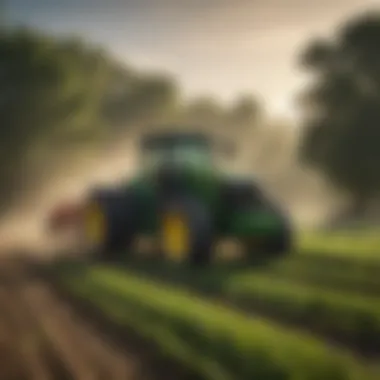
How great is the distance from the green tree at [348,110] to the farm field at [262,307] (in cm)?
8

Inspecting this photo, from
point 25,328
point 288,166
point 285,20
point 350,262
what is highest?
point 285,20

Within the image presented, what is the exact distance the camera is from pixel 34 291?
82cm

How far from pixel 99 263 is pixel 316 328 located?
0.98ft

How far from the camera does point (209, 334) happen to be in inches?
29.5

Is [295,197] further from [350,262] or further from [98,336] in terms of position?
[98,336]

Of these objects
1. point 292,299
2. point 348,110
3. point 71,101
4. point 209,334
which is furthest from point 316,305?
point 71,101

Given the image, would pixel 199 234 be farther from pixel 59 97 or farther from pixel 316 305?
pixel 59 97

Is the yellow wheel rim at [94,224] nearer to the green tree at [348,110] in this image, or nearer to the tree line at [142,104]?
the tree line at [142,104]

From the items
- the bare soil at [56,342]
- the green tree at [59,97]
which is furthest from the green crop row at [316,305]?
the green tree at [59,97]

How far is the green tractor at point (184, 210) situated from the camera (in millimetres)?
806

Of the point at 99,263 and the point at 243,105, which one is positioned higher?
→ the point at 243,105

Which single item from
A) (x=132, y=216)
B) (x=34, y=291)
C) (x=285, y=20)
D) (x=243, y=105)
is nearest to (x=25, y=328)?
(x=34, y=291)

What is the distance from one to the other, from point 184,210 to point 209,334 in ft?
0.53

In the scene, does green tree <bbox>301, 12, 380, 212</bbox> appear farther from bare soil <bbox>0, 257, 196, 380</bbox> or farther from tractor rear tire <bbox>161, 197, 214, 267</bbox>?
bare soil <bbox>0, 257, 196, 380</bbox>
